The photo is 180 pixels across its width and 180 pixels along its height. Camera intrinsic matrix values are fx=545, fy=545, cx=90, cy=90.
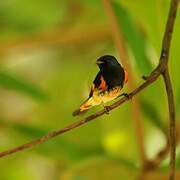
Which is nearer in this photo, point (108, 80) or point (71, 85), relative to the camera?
point (108, 80)

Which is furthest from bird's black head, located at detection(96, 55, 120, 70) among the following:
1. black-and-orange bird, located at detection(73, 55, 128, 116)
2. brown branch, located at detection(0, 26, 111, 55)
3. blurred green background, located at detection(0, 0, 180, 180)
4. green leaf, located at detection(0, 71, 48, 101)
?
brown branch, located at detection(0, 26, 111, 55)

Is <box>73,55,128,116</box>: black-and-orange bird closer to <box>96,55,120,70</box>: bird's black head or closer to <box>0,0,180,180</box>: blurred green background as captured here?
<box>96,55,120,70</box>: bird's black head

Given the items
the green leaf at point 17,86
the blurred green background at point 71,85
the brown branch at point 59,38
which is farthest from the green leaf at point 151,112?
the brown branch at point 59,38

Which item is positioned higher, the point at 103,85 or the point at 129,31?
the point at 129,31

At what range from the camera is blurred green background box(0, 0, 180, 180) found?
56 cm

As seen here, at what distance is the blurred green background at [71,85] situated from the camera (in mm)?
560

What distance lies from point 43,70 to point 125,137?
1.17 feet

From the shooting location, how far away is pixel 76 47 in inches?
39.7

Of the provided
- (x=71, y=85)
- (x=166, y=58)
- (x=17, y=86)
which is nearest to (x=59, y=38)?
(x=71, y=85)

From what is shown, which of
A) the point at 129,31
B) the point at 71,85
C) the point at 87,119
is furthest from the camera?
the point at 71,85

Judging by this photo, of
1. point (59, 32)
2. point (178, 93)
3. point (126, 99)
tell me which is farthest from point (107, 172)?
point (59, 32)

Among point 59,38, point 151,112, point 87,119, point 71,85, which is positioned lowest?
point 87,119

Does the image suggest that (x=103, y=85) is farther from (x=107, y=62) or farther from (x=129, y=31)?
(x=129, y=31)

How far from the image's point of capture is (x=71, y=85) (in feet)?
2.86
